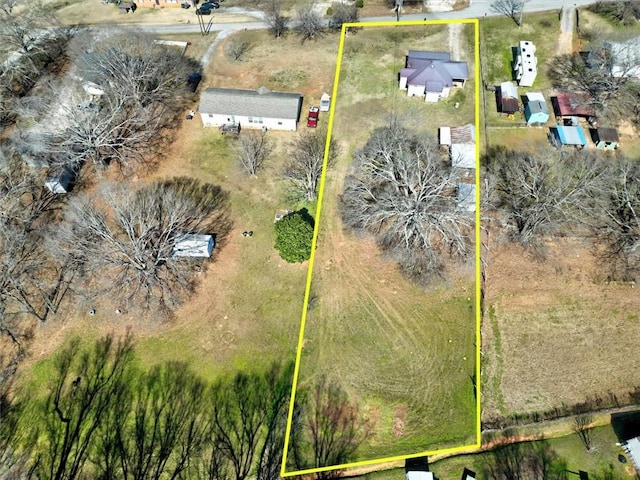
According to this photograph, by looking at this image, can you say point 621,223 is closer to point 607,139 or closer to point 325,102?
point 607,139

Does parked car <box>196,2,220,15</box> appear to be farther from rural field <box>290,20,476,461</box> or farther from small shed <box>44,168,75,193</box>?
rural field <box>290,20,476,461</box>

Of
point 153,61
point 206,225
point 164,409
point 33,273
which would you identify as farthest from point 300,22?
point 164,409

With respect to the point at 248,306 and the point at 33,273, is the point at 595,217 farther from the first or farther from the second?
the point at 33,273

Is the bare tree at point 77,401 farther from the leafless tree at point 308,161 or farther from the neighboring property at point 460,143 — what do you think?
the neighboring property at point 460,143

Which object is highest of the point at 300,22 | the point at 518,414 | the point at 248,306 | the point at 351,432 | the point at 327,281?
the point at 300,22

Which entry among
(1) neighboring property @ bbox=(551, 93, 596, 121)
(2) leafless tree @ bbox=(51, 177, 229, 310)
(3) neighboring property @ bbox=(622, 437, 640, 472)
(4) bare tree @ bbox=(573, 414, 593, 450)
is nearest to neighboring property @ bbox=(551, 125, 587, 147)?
(1) neighboring property @ bbox=(551, 93, 596, 121)

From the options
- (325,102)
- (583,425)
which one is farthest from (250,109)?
(583,425)
